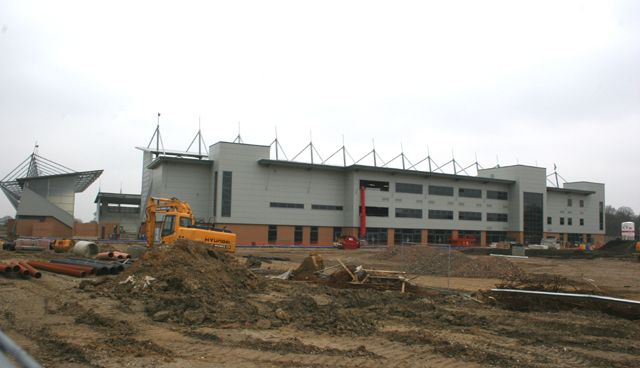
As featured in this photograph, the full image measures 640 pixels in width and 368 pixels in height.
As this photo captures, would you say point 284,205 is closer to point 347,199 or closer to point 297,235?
point 297,235

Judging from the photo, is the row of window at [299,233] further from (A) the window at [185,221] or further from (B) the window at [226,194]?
(A) the window at [185,221]

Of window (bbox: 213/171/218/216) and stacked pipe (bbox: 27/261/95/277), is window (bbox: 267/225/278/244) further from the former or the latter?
stacked pipe (bbox: 27/261/95/277)

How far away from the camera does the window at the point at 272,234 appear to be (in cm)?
6136

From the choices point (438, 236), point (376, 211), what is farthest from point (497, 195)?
point (376, 211)

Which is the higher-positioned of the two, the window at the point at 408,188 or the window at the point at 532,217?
the window at the point at 408,188

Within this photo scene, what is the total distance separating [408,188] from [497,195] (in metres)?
18.5

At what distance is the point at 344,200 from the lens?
223ft

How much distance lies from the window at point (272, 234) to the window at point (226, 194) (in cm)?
576

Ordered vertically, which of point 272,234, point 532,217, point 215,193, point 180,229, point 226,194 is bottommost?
point 272,234

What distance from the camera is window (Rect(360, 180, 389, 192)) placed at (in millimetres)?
67625

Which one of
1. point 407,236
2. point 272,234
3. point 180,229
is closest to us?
point 180,229

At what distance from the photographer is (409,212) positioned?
233 ft

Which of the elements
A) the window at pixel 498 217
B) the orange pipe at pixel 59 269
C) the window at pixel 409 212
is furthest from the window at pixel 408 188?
the orange pipe at pixel 59 269

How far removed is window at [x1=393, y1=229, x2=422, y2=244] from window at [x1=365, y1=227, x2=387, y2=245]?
1.81m
